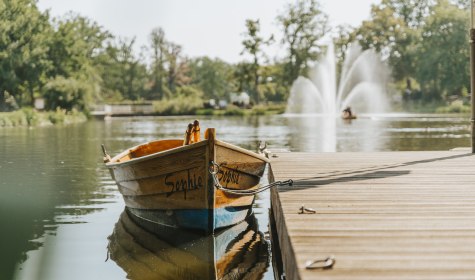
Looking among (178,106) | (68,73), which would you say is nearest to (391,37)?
(178,106)

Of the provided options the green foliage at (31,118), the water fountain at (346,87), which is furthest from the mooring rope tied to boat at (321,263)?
the water fountain at (346,87)

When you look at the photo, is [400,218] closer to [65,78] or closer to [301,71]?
[65,78]

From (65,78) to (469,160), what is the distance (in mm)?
54298

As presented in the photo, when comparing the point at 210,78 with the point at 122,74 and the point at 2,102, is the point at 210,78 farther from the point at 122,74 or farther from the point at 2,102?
the point at 2,102

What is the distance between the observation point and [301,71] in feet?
240

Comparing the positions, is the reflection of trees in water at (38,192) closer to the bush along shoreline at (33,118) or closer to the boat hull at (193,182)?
the boat hull at (193,182)

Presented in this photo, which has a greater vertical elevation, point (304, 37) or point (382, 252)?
point (304, 37)

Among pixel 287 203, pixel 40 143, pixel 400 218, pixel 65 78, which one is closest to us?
pixel 400 218

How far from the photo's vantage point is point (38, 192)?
1312 centimetres

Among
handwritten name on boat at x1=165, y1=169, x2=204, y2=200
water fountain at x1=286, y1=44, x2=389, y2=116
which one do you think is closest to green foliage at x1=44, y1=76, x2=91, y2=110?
water fountain at x1=286, y1=44, x2=389, y2=116

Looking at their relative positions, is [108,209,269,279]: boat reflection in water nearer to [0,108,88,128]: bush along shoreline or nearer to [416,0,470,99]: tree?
[0,108,88,128]: bush along shoreline

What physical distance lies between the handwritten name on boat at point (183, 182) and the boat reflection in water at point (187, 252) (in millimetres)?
653

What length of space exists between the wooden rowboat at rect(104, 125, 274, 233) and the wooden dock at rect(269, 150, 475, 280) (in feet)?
1.81

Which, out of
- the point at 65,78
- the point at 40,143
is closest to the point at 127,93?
the point at 65,78
